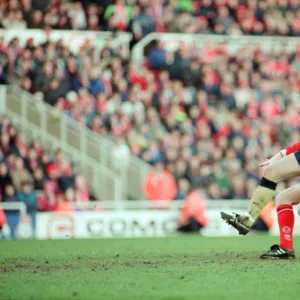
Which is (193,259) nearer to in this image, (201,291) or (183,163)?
(201,291)

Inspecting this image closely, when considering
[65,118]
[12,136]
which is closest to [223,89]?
[65,118]

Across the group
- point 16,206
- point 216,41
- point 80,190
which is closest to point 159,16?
point 216,41

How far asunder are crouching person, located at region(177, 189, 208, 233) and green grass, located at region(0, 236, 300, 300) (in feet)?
19.6

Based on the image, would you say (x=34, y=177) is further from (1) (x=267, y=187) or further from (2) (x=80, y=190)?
(1) (x=267, y=187)

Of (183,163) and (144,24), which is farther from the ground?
(144,24)

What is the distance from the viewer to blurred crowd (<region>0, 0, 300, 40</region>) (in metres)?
21.8

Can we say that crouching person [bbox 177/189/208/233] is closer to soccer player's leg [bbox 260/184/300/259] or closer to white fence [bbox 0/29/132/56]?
white fence [bbox 0/29/132/56]

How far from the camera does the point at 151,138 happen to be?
2017 centimetres

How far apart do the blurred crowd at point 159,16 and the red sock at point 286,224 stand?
42.5ft

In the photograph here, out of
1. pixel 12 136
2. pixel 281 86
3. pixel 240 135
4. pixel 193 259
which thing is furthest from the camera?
pixel 281 86

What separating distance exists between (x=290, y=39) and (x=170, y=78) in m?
5.24

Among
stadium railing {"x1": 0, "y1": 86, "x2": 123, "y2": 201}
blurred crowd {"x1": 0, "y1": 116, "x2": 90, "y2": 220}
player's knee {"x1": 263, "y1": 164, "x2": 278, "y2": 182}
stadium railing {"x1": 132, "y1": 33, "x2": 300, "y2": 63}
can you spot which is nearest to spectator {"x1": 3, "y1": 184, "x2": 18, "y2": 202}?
blurred crowd {"x1": 0, "y1": 116, "x2": 90, "y2": 220}

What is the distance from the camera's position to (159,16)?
23.9 meters

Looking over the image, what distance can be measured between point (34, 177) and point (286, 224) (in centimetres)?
921
